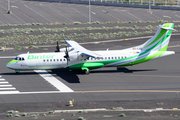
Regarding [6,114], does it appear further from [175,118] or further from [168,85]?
[168,85]

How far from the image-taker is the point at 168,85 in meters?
37.4

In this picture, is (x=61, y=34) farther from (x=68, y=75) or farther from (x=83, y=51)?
(x=83, y=51)

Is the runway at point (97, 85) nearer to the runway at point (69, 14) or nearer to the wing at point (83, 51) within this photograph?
the wing at point (83, 51)

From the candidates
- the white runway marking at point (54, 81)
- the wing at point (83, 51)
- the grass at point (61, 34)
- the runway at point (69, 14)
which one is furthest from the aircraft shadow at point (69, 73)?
the runway at point (69, 14)

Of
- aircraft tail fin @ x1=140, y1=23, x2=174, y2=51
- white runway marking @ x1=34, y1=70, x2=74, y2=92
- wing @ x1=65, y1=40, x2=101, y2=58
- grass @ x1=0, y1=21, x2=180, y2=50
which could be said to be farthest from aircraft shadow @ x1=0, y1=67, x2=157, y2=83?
grass @ x1=0, y1=21, x2=180, y2=50

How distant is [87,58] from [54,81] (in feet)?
21.1

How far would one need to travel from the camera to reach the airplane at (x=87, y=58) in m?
42.7

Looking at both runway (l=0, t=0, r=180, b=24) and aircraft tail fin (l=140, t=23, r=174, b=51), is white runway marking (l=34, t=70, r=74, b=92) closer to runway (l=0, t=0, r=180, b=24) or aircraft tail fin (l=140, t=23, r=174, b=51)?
aircraft tail fin (l=140, t=23, r=174, b=51)

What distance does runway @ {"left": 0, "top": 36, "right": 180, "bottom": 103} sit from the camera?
33219 millimetres

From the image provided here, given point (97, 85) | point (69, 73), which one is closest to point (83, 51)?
point (69, 73)

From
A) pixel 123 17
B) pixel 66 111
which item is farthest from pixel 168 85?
pixel 123 17

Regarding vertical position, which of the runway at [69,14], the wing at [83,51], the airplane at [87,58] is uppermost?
the runway at [69,14]

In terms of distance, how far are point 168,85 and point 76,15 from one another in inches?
2771

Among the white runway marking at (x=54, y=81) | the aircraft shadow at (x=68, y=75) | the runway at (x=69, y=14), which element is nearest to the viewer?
the white runway marking at (x=54, y=81)
